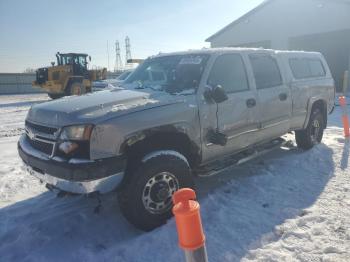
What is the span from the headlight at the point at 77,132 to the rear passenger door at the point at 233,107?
1.46m

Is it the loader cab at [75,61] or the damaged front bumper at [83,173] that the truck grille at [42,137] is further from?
the loader cab at [75,61]

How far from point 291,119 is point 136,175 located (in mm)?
3485

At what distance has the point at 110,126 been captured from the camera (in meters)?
3.43

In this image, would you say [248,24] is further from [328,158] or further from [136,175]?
[136,175]

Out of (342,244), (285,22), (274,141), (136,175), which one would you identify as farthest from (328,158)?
(285,22)

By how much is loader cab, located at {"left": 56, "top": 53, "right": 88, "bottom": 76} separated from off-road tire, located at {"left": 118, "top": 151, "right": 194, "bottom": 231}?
1979 centimetres

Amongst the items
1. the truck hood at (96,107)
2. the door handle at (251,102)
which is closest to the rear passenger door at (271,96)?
the door handle at (251,102)

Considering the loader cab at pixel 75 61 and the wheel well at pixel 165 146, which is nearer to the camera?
the wheel well at pixel 165 146

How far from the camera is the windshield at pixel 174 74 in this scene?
4422mm

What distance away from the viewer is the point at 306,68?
21.7 ft

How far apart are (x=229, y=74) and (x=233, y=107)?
50cm

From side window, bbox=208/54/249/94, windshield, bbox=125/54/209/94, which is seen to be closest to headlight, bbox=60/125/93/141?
windshield, bbox=125/54/209/94

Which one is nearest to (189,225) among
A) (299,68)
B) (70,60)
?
(299,68)

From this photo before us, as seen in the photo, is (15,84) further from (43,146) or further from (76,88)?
(43,146)
